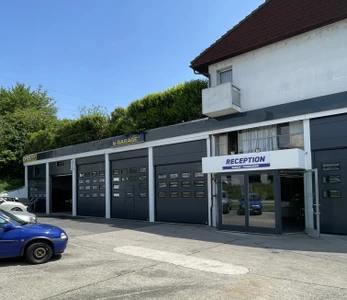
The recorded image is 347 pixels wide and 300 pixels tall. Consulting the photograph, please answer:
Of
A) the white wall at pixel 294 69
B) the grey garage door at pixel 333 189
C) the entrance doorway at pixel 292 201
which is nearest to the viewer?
the grey garage door at pixel 333 189

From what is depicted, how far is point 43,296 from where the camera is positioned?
224 inches

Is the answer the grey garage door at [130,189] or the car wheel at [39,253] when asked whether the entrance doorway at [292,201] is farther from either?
the car wheel at [39,253]

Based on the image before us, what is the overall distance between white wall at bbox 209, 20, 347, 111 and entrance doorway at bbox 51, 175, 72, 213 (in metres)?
15.7

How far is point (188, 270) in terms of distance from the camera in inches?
285

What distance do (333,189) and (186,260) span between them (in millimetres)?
6226

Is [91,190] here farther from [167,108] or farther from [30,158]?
[30,158]

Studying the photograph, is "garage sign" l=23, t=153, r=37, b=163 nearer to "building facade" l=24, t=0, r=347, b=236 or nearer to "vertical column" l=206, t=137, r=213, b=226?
"building facade" l=24, t=0, r=347, b=236

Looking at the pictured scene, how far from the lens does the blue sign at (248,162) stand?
11875mm

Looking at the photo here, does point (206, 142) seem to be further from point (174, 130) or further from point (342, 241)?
point (342, 241)

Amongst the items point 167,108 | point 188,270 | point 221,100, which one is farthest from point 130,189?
point 188,270

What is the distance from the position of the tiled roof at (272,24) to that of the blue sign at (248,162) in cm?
477

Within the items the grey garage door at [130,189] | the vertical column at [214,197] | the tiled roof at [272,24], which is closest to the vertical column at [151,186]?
the grey garage door at [130,189]

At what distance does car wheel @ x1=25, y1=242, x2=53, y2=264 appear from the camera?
791 cm

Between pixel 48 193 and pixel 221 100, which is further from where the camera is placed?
pixel 48 193
